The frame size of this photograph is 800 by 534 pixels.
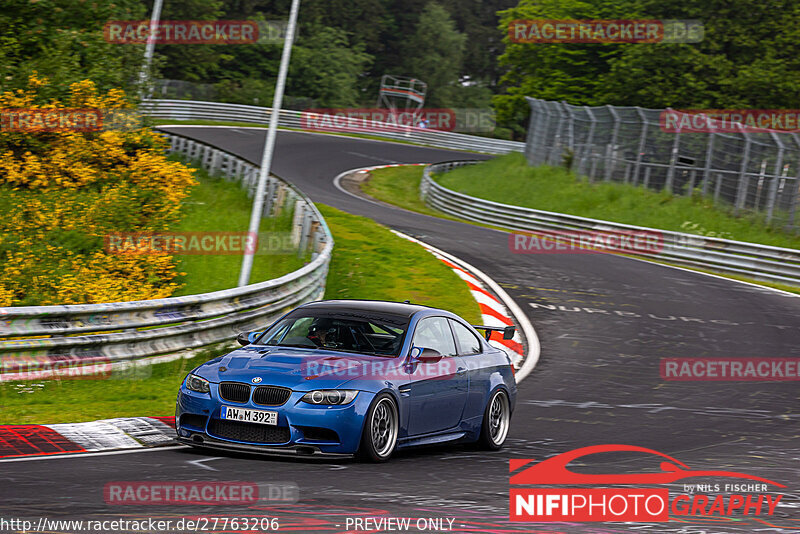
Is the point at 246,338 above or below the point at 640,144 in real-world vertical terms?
below

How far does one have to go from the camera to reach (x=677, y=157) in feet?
105

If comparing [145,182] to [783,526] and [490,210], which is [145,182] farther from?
[783,526]

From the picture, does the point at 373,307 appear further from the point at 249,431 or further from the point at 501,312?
the point at 501,312

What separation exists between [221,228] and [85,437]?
52.7ft

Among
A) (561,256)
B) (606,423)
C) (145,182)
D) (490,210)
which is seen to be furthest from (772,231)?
(606,423)

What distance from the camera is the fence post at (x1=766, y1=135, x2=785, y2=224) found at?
90.5 feet

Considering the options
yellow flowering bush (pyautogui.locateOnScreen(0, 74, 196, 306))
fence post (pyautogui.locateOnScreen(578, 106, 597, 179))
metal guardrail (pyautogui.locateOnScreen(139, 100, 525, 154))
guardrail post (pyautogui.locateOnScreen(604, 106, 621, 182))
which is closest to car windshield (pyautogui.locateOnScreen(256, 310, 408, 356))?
yellow flowering bush (pyautogui.locateOnScreen(0, 74, 196, 306))

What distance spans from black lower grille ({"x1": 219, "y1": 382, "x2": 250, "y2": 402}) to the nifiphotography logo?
2.10 meters

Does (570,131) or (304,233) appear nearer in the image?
(304,233)

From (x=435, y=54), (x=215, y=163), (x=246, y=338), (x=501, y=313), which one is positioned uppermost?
(x=435, y=54)

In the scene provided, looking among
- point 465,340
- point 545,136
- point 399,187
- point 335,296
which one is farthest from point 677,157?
point 465,340

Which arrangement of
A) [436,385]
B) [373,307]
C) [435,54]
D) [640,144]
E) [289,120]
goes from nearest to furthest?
1. [436,385]
2. [373,307]
3. [640,144]
4. [289,120]
5. [435,54]

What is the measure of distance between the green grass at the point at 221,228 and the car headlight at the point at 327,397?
433 inches

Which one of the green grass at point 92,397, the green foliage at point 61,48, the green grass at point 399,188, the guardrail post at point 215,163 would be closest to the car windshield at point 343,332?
the green grass at point 92,397
